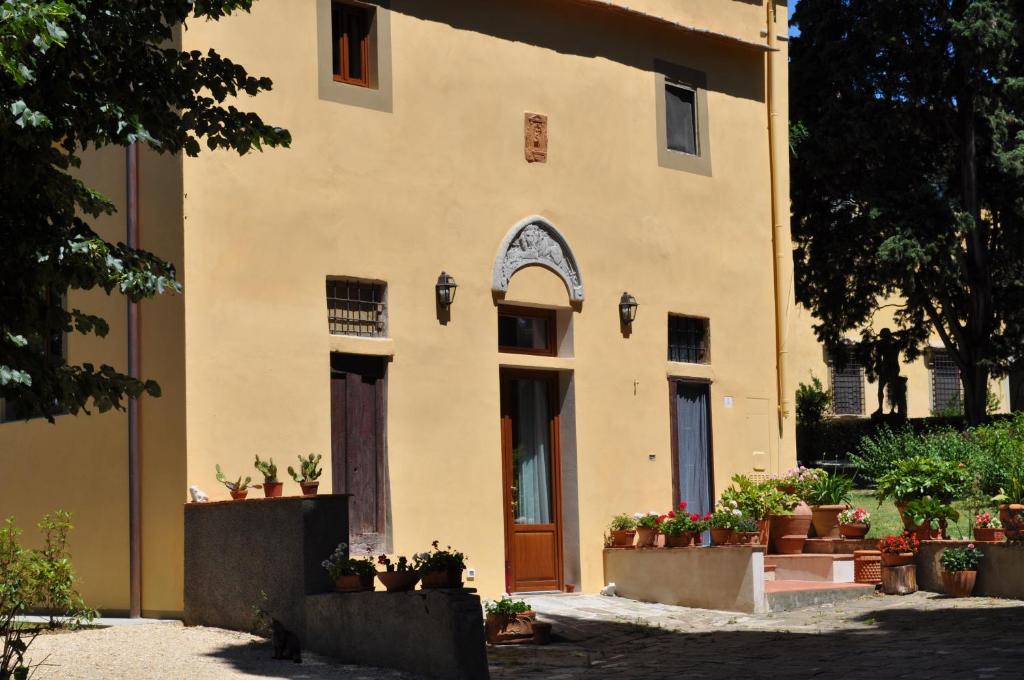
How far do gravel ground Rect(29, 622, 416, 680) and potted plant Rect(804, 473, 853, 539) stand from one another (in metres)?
6.70

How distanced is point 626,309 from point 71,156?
8.15 metres

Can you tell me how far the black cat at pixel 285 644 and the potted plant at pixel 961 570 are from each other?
247 inches

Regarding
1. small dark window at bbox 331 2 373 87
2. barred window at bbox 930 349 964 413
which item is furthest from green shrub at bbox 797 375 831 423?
small dark window at bbox 331 2 373 87

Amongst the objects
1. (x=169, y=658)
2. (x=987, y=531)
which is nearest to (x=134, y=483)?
(x=169, y=658)

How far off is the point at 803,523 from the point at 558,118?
4874mm

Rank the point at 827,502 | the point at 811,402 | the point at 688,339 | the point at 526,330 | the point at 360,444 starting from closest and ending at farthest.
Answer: the point at 360,444
the point at 526,330
the point at 827,502
the point at 688,339
the point at 811,402

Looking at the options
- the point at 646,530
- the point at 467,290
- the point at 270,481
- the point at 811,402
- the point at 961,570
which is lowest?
the point at 961,570

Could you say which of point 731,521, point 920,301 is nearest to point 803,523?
point 731,521

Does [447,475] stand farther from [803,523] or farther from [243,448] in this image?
[803,523]

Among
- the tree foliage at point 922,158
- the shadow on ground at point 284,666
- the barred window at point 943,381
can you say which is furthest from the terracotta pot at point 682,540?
the barred window at point 943,381

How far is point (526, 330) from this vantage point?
1434cm

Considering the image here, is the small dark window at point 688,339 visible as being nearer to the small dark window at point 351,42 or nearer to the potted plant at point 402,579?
the small dark window at point 351,42

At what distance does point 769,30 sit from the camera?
16.6m

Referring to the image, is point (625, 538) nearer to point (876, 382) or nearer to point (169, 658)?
point (169, 658)
